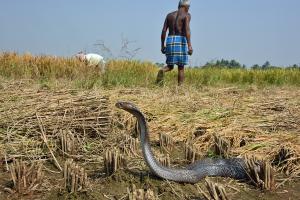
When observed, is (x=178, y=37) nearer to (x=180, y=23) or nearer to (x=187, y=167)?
(x=180, y=23)

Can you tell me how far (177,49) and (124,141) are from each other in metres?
5.04

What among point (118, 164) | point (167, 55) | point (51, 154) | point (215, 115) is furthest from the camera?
point (167, 55)

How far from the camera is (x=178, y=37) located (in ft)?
31.0

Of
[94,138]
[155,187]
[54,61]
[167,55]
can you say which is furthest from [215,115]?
[54,61]

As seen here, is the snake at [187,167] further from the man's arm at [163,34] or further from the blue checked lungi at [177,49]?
the man's arm at [163,34]

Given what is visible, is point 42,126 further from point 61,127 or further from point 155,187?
point 155,187

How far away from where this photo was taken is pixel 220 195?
3213 mm

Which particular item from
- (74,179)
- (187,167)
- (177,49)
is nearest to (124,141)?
(187,167)

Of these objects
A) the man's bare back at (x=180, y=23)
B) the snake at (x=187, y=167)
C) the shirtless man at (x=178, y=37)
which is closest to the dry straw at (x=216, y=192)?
the snake at (x=187, y=167)

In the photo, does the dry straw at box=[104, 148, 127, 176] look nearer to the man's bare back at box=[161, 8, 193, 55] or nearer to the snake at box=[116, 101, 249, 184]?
the snake at box=[116, 101, 249, 184]

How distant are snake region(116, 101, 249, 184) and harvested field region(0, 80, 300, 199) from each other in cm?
6

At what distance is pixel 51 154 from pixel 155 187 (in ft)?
4.03

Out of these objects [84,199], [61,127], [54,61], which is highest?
[54,61]

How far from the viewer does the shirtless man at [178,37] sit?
9352 mm
